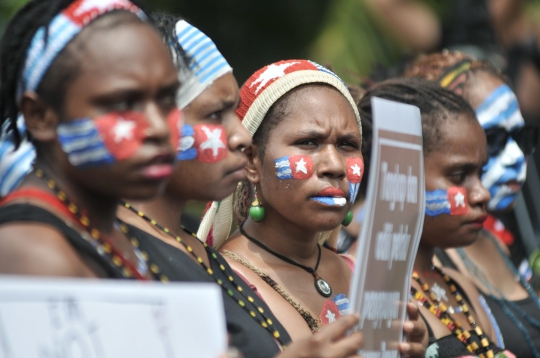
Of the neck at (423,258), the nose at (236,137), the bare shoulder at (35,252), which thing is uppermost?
the bare shoulder at (35,252)

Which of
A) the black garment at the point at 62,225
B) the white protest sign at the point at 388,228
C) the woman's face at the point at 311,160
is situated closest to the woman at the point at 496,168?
the woman's face at the point at 311,160

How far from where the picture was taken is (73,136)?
192cm

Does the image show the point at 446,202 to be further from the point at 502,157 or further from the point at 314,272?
the point at 502,157

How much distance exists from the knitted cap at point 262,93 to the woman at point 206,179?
1.48 feet

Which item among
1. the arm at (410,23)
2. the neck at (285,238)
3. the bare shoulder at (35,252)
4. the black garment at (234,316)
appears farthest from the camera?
the arm at (410,23)

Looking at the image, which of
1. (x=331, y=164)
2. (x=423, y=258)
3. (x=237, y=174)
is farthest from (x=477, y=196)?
(x=237, y=174)

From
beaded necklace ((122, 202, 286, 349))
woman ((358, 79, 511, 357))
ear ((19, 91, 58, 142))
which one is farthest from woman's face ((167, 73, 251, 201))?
woman ((358, 79, 511, 357))

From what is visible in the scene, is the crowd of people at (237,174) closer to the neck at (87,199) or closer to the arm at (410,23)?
the neck at (87,199)

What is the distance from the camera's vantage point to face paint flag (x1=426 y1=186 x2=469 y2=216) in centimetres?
362

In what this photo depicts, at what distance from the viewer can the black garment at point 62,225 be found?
182cm

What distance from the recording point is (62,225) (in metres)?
1.88

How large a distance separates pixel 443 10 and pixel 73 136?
23.0ft

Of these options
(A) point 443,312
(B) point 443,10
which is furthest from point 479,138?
(B) point 443,10

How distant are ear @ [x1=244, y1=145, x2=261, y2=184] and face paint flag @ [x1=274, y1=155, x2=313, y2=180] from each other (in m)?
0.13
